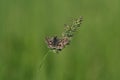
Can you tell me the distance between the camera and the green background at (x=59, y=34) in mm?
1567

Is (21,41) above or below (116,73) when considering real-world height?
above

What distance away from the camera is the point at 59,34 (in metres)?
1.93

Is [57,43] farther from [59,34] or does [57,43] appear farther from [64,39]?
[59,34]

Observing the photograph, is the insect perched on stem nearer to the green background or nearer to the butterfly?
the butterfly

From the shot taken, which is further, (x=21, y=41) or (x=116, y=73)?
(x=21, y=41)

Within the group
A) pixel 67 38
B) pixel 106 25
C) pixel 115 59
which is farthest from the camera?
pixel 106 25

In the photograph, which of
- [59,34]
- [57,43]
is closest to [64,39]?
[57,43]

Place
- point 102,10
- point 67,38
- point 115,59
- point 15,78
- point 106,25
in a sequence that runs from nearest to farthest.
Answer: point 67,38 < point 15,78 < point 115,59 < point 106,25 < point 102,10

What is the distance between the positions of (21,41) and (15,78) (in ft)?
1.09

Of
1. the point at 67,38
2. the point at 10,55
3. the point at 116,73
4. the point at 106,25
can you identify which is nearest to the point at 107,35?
the point at 106,25

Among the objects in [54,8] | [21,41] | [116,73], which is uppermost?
[54,8]

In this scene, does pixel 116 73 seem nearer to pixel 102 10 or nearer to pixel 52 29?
pixel 52 29

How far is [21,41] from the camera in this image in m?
1.79

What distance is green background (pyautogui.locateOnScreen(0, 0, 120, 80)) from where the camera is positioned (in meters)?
1.57
